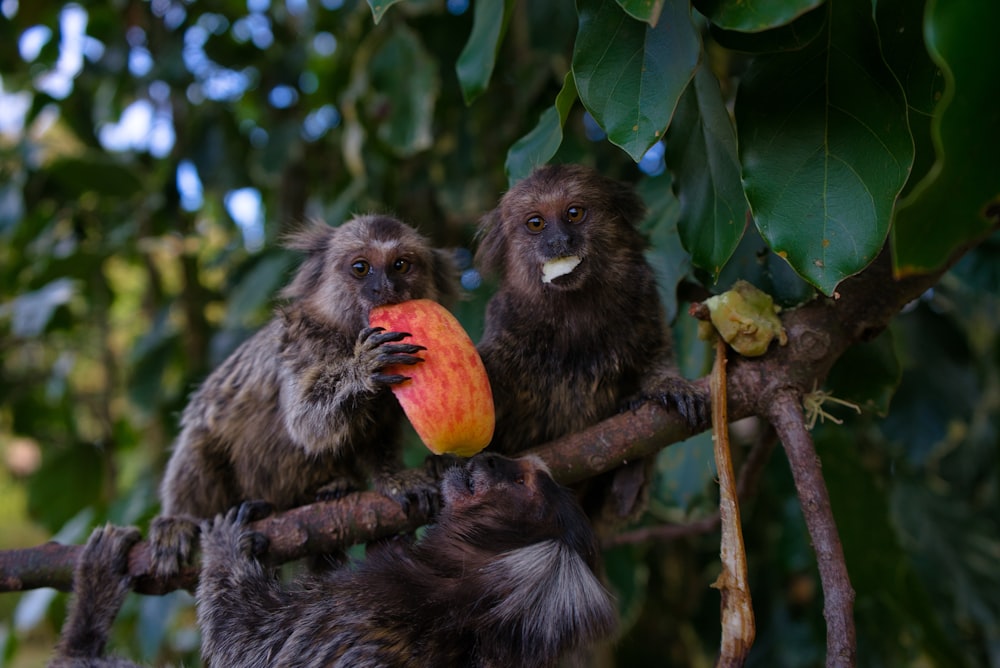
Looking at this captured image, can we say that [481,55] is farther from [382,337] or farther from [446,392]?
[446,392]

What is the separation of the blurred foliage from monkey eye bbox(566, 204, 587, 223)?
0.57 feet

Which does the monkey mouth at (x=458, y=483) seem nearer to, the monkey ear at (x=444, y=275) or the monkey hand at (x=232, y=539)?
the monkey hand at (x=232, y=539)

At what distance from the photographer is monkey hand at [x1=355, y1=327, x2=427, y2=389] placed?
2.05 metres

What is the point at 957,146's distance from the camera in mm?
1102

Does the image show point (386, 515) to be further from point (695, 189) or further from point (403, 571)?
point (695, 189)

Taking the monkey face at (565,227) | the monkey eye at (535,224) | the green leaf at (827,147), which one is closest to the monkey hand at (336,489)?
the monkey face at (565,227)

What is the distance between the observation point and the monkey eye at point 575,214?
2398 mm

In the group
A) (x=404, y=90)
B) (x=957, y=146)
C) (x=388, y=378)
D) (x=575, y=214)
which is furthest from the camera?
(x=404, y=90)

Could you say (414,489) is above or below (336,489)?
above

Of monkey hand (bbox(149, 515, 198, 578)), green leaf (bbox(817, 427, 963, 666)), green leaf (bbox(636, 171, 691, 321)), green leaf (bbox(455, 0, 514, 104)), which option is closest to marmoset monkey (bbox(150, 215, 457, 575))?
monkey hand (bbox(149, 515, 198, 578))

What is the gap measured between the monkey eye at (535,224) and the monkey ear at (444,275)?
426 millimetres

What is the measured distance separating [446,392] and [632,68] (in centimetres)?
79

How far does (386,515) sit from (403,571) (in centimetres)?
19

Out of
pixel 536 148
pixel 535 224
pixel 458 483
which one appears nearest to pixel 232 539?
pixel 458 483
